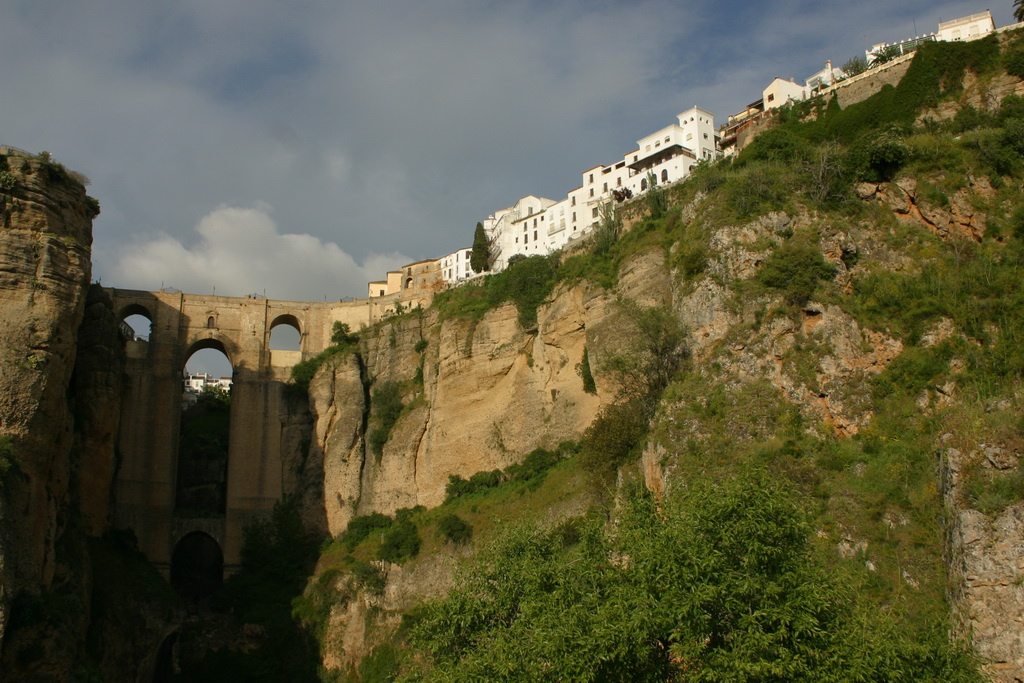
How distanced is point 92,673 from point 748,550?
2638 centimetres

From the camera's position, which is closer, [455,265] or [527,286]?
[527,286]

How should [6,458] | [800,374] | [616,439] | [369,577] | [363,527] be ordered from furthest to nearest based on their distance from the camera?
[363,527]
[369,577]
[616,439]
[6,458]
[800,374]

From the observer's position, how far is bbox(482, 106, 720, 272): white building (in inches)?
2126

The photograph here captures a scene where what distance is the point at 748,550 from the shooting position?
16.5 metres

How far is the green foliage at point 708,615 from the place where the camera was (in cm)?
1534

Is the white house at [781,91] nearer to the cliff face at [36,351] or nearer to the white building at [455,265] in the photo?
the white building at [455,265]

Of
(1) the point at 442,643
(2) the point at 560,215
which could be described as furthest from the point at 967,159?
(2) the point at 560,215

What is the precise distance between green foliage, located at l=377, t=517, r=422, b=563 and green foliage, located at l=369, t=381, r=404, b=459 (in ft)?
17.2

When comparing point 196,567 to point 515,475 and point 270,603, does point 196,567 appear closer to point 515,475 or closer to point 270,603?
point 270,603

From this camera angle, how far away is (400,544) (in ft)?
135

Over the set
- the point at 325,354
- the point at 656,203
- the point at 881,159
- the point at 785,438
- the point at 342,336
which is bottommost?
the point at 785,438

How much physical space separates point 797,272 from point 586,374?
1171 cm

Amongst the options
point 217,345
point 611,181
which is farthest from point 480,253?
point 217,345

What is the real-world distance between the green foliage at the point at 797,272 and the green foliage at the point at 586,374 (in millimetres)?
10322
